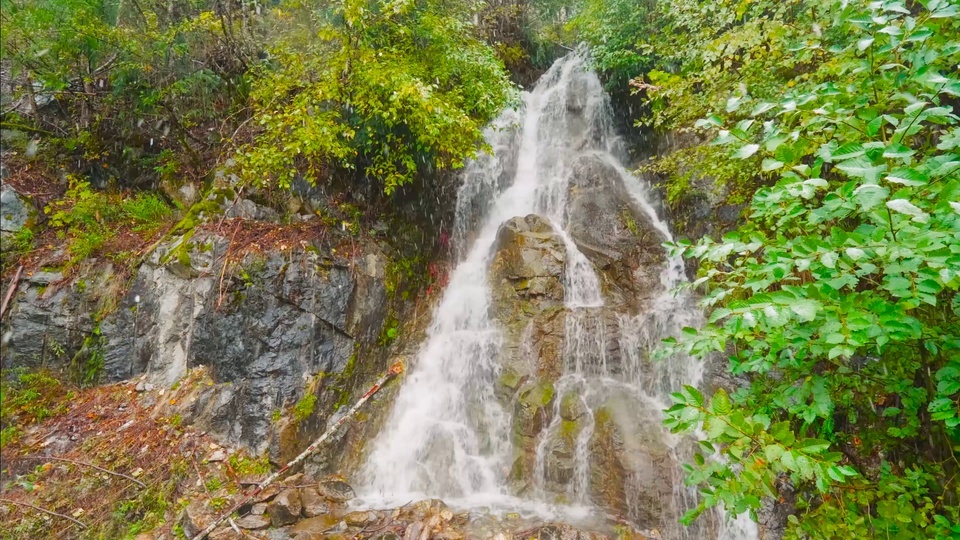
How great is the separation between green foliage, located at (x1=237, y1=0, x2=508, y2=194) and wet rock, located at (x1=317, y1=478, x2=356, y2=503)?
443 cm

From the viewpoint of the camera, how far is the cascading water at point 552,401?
18.9ft

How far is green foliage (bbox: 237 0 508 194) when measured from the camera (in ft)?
20.9

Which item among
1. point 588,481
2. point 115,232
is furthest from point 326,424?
point 115,232

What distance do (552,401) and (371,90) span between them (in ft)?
17.5

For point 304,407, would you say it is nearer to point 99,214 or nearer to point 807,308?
point 99,214

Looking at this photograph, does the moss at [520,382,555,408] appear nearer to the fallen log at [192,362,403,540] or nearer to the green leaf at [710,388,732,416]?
the fallen log at [192,362,403,540]

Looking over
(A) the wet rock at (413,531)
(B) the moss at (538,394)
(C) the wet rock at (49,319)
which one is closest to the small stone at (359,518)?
(A) the wet rock at (413,531)

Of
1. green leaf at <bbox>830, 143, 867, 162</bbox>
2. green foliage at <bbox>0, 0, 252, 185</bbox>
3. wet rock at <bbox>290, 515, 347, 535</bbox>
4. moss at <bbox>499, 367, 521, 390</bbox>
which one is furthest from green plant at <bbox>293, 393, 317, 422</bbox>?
green leaf at <bbox>830, 143, 867, 162</bbox>

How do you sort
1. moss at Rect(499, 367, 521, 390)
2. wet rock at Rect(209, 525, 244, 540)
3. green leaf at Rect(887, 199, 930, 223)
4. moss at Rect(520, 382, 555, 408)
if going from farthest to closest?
moss at Rect(499, 367, 521, 390)
moss at Rect(520, 382, 555, 408)
wet rock at Rect(209, 525, 244, 540)
green leaf at Rect(887, 199, 930, 223)

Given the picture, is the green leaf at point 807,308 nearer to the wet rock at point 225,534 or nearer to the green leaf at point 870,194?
the green leaf at point 870,194

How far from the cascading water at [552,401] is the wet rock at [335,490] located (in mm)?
252

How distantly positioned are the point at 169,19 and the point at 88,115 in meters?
2.69

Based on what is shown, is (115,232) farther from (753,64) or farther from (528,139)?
(753,64)

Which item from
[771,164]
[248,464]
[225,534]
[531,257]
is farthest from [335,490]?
[771,164]
